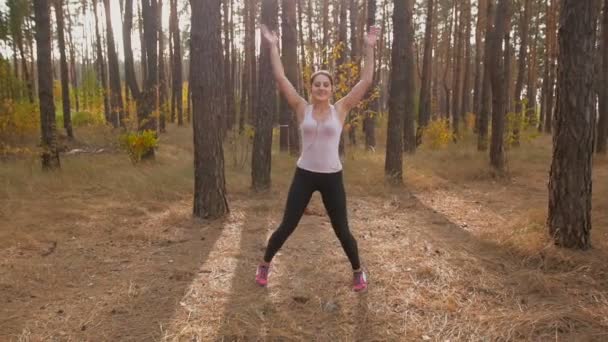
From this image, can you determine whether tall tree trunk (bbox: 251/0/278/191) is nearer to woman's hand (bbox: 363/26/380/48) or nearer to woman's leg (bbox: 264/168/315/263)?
woman's hand (bbox: 363/26/380/48)

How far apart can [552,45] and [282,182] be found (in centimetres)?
1413

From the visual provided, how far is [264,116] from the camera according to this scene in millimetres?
8078

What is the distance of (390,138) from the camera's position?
30.9 feet

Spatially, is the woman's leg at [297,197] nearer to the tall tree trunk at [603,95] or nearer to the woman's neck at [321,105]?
the woman's neck at [321,105]

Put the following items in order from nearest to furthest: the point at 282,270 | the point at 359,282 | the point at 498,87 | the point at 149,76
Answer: the point at 359,282, the point at 282,270, the point at 498,87, the point at 149,76

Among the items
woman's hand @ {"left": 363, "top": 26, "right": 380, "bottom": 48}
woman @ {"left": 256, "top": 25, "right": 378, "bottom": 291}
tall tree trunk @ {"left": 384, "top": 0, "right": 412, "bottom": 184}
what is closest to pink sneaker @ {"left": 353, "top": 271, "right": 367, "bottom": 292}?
woman @ {"left": 256, "top": 25, "right": 378, "bottom": 291}

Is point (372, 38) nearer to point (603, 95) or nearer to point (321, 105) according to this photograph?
point (321, 105)

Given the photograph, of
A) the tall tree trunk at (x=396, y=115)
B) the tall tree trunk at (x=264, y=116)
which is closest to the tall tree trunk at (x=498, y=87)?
the tall tree trunk at (x=396, y=115)

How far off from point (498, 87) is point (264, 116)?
5500 millimetres

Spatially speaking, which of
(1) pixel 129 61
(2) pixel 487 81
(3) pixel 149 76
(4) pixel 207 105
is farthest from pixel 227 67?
(4) pixel 207 105

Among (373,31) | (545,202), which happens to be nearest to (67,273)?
(373,31)

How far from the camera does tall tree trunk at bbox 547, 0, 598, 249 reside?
459 cm

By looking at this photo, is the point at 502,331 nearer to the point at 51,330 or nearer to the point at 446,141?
the point at 51,330

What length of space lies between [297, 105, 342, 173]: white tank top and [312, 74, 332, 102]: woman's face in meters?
0.19
